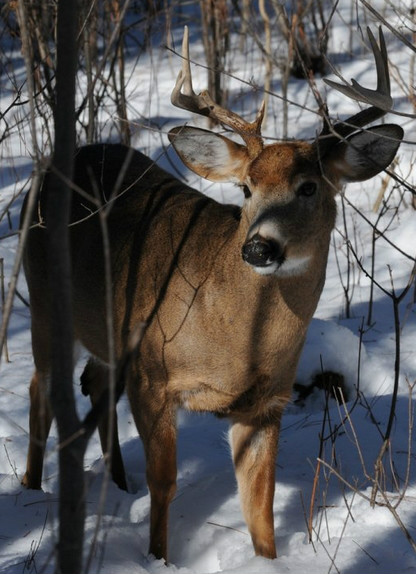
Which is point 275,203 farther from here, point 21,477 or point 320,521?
point 21,477

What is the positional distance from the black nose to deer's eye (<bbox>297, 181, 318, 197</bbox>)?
385 millimetres

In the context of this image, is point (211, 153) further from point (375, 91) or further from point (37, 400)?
point (37, 400)

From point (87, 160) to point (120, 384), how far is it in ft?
8.94

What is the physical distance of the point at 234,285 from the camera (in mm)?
3711

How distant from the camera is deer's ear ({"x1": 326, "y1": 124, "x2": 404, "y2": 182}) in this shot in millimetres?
3784

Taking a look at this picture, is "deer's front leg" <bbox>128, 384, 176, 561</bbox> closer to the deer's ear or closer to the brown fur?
the brown fur

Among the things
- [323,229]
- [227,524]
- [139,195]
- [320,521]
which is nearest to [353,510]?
[320,521]

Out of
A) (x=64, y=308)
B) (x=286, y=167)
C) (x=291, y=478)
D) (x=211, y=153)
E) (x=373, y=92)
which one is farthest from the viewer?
(x=291, y=478)

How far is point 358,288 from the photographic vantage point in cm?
692

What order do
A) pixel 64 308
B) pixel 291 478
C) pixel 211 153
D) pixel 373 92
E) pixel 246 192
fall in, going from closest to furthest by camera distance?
pixel 64 308
pixel 373 92
pixel 246 192
pixel 211 153
pixel 291 478

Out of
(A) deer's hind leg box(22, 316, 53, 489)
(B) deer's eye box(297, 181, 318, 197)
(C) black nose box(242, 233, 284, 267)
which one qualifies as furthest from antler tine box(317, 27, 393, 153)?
(A) deer's hind leg box(22, 316, 53, 489)

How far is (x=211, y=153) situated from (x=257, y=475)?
54.6 inches

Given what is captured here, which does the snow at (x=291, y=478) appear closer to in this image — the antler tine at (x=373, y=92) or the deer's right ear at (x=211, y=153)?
the antler tine at (x=373, y=92)

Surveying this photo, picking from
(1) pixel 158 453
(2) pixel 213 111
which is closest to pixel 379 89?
(2) pixel 213 111
